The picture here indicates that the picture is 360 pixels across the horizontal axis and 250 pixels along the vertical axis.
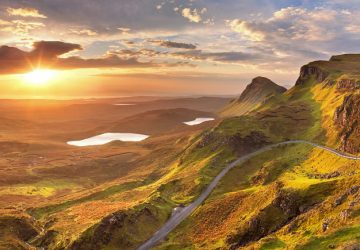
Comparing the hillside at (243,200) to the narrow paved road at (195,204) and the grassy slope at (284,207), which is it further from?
the narrow paved road at (195,204)

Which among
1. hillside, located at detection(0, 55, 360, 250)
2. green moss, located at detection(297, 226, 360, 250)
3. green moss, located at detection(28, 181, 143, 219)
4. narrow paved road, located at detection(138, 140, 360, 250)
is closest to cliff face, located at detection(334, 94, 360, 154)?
hillside, located at detection(0, 55, 360, 250)

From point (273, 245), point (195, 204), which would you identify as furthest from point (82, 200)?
point (273, 245)

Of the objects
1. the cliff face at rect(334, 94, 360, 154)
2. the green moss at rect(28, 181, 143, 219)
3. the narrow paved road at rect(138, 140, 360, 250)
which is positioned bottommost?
the green moss at rect(28, 181, 143, 219)

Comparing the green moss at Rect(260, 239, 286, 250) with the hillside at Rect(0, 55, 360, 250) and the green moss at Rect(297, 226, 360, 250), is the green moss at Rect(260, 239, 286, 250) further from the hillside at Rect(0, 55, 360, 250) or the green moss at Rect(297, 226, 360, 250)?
the green moss at Rect(297, 226, 360, 250)

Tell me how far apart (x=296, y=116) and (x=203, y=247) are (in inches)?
4796

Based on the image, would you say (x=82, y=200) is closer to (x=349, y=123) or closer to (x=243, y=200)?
(x=243, y=200)

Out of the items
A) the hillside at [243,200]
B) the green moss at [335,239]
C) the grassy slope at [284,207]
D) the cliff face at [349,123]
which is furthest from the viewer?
the cliff face at [349,123]

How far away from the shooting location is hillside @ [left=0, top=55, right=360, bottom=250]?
71875 millimetres

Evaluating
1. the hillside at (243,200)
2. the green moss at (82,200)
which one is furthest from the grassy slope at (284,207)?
the green moss at (82,200)

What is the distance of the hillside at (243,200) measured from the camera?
71875 mm

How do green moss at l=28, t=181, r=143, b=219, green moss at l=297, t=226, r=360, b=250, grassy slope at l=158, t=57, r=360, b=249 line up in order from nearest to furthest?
green moss at l=297, t=226, r=360, b=250, grassy slope at l=158, t=57, r=360, b=249, green moss at l=28, t=181, r=143, b=219

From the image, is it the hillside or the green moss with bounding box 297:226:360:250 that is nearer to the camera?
the green moss with bounding box 297:226:360:250

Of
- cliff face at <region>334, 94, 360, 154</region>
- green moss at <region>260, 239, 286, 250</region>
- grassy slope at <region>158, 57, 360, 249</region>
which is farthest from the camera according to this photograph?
cliff face at <region>334, 94, 360, 154</region>

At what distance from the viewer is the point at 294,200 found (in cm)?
8144
